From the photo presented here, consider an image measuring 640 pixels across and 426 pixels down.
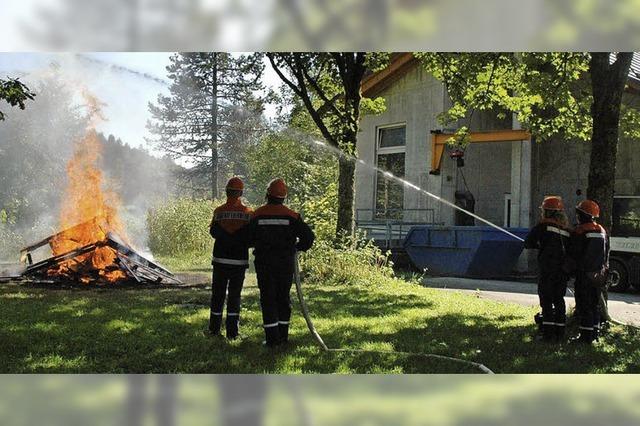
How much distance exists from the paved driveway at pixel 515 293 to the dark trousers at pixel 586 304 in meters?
1.18

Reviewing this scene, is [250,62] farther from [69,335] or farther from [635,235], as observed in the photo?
[635,235]

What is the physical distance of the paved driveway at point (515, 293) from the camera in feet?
25.5

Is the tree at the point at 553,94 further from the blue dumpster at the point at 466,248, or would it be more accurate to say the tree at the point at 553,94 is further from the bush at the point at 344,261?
the bush at the point at 344,261

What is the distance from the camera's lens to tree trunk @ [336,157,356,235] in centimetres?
801

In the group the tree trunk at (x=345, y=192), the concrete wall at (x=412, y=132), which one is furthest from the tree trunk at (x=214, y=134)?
the concrete wall at (x=412, y=132)

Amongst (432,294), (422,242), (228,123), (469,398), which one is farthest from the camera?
(422,242)

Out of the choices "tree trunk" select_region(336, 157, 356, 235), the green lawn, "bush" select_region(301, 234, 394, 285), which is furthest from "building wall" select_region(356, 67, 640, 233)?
the green lawn

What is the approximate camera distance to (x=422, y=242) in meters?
8.72

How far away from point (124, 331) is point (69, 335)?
47cm

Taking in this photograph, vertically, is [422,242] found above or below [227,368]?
above

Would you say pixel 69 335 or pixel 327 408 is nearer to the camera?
pixel 327 408

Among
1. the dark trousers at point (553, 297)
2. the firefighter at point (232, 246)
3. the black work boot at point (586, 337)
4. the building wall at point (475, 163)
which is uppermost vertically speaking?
the building wall at point (475, 163)

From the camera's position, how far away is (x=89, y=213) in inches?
317
